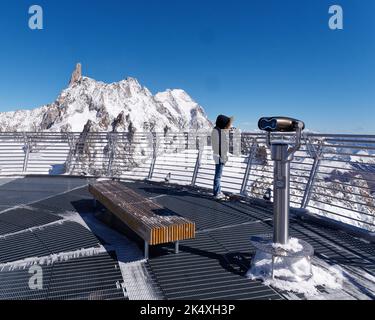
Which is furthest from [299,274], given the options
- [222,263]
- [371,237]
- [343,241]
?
[371,237]

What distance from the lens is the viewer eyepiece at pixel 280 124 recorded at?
127 inches

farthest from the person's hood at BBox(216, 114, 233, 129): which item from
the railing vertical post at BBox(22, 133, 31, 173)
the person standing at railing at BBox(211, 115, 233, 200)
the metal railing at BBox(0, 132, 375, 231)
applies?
the railing vertical post at BBox(22, 133, 31, 173)

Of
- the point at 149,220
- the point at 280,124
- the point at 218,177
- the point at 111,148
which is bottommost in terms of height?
the point at 149,220

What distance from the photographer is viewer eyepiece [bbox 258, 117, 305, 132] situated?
3.22m

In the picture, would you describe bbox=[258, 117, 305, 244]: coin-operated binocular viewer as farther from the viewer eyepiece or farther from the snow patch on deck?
the snow patch on deck

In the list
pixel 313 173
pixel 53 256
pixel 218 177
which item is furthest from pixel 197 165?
pixel 53 256

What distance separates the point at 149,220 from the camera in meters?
3.62

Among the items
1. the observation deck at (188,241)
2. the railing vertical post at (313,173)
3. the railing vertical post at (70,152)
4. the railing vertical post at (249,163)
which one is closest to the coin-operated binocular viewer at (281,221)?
the observation deck at (188,241)

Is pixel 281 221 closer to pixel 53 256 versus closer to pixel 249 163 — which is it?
pixel 53 256

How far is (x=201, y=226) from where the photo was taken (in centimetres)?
487

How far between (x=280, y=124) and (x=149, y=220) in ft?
5.53

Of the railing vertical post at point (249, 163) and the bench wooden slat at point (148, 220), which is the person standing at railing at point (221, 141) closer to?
the railing vertical post at point (249, 163)

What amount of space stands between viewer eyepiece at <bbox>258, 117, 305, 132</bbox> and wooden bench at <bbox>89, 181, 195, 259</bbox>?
4.20ft

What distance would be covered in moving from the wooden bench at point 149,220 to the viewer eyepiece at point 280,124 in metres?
1.28
